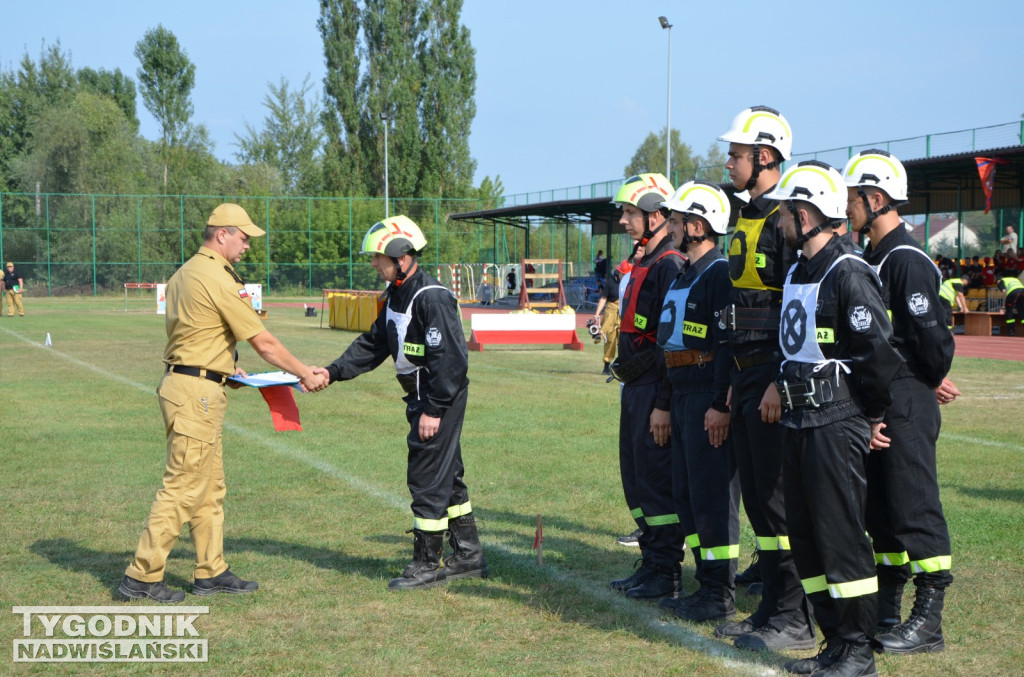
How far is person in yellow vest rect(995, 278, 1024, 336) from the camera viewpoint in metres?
26.4

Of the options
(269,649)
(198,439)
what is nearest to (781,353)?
(269,649)

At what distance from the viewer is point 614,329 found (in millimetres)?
17250

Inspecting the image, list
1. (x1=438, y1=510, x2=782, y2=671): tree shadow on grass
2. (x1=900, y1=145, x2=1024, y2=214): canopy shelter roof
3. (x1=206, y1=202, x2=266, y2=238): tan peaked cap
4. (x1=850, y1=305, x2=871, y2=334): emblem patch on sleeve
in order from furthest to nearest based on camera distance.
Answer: (x1=900, y1=145, x2=1024, y2=214): canopy shelter roof < (x1=206, y1=202, x2=266, y2=238): tan peaked cap < (x1=438, y1=510, x2=782, y2=671): tree shadow on grass < (x1=850, y1=305, x2=871, y2=334): emblem patch on sleeve

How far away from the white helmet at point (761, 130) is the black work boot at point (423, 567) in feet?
9.85

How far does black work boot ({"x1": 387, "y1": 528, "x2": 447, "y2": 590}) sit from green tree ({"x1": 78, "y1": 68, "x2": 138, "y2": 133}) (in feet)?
298

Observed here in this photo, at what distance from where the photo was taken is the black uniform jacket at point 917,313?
17.0ft

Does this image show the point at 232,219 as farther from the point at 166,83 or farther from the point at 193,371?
the point at 166,83

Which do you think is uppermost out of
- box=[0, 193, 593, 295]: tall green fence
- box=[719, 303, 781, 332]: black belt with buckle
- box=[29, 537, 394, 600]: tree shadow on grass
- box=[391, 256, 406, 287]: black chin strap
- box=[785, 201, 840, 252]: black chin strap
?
box=[0, 193, 593, 295]: tall green fence

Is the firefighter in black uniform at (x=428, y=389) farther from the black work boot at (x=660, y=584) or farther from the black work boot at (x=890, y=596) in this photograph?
the black work boot at (x=890, y=596)

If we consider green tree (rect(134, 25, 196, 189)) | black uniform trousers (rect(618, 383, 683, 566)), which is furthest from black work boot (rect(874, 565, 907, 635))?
green tree (rect(134, 25, 196, 189))

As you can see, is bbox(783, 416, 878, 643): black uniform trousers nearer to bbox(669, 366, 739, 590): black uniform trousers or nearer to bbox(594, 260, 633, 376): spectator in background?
bbox(669, 366, 739, 590): black uniform trousers

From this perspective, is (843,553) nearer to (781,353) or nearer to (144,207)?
(781,353)

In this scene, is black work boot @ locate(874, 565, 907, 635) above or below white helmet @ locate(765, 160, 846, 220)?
below

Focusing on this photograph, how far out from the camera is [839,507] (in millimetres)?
4602
